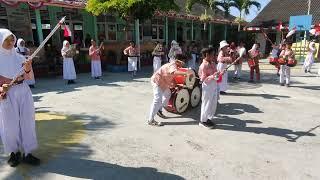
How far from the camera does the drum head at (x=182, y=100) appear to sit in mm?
7305

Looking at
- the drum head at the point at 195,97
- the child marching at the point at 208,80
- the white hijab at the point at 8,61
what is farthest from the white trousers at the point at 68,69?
the white hijab at the point at 8,61

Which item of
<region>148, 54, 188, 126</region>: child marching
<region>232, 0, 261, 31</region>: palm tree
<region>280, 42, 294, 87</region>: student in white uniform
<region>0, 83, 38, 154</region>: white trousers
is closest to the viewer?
<region>0, 83, 38, 154</region>: white trousers

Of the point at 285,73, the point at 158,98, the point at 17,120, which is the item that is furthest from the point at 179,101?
the point at 285,73

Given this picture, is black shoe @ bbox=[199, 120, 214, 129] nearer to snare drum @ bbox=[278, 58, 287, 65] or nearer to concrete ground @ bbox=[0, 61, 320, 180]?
concrete ground @ bbox=[0, 61, 320, 180]

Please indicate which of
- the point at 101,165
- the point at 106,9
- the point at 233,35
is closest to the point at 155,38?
the point at 106,9

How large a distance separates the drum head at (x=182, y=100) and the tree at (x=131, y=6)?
24.8 feet

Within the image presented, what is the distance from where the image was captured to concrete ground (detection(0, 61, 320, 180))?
4602mm

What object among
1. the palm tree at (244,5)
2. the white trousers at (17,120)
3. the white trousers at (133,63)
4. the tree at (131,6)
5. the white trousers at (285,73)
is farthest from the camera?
the palm tree at (244,5)

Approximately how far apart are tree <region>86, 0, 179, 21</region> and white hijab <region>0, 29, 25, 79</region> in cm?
998

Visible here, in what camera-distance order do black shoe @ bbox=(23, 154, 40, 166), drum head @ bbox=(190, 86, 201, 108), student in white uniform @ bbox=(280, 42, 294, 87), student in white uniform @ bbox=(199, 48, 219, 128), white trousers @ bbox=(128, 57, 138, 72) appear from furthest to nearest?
white trousers @ bbox=(128, 57, 138, 72) < student in white uniform @ bbox=(280, 42, 294, 87) < drum head @ bbox=(190, 86, 201, 108) < student in white uniform @ bbox=(199, 48, 219, 128) < black shoe @ bbox=(23, 154, 40, 166)

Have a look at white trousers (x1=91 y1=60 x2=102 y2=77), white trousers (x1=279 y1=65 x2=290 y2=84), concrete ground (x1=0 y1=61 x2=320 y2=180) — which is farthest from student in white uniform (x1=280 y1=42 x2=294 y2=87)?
white trousers (x1=91 y1=60 x2=102 y2=77)

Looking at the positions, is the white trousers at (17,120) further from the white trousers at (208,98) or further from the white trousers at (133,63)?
the white trousers at (133,63)

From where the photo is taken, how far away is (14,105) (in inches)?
174

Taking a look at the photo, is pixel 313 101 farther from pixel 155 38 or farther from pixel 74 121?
pixel 155 38
